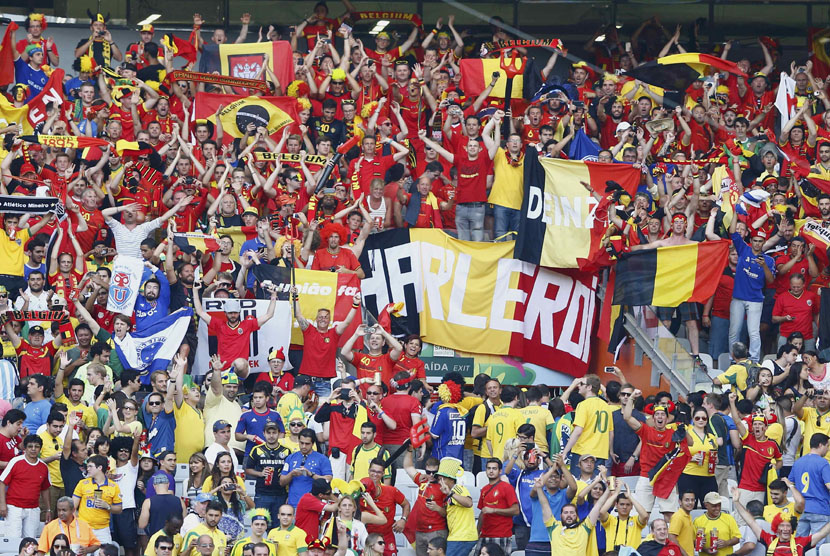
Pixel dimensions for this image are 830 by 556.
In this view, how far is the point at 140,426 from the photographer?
16.3 metres

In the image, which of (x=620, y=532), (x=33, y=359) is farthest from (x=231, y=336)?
(x=620, y=532)

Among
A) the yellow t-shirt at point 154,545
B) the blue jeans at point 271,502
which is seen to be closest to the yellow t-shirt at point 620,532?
the blue jeans at point 271,502

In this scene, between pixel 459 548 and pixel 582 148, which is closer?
pixel 459 548

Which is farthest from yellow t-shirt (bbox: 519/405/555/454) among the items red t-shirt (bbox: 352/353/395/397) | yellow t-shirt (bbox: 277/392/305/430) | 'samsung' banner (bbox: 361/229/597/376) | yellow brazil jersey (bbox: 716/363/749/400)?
'samsung' banner (bbox: 361/229/597/376)

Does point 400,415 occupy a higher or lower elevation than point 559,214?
lower

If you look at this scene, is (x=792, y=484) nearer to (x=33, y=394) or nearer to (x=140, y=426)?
(x=140, y=426)

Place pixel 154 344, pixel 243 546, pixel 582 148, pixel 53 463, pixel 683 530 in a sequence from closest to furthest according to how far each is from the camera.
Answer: pixel 243 546, pixel 683 530, pixel 53 463, pixel 154 344, pixel 582 148

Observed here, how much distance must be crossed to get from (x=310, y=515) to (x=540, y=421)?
2937mm

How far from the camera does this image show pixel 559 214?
2164 centimetres

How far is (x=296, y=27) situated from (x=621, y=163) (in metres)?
6.47

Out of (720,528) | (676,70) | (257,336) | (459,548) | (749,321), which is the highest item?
(676,70)

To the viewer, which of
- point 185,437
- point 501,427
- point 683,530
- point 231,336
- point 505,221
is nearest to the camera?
point 683,530

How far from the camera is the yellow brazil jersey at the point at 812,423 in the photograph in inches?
708

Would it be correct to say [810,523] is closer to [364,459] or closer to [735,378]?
[735,378]
